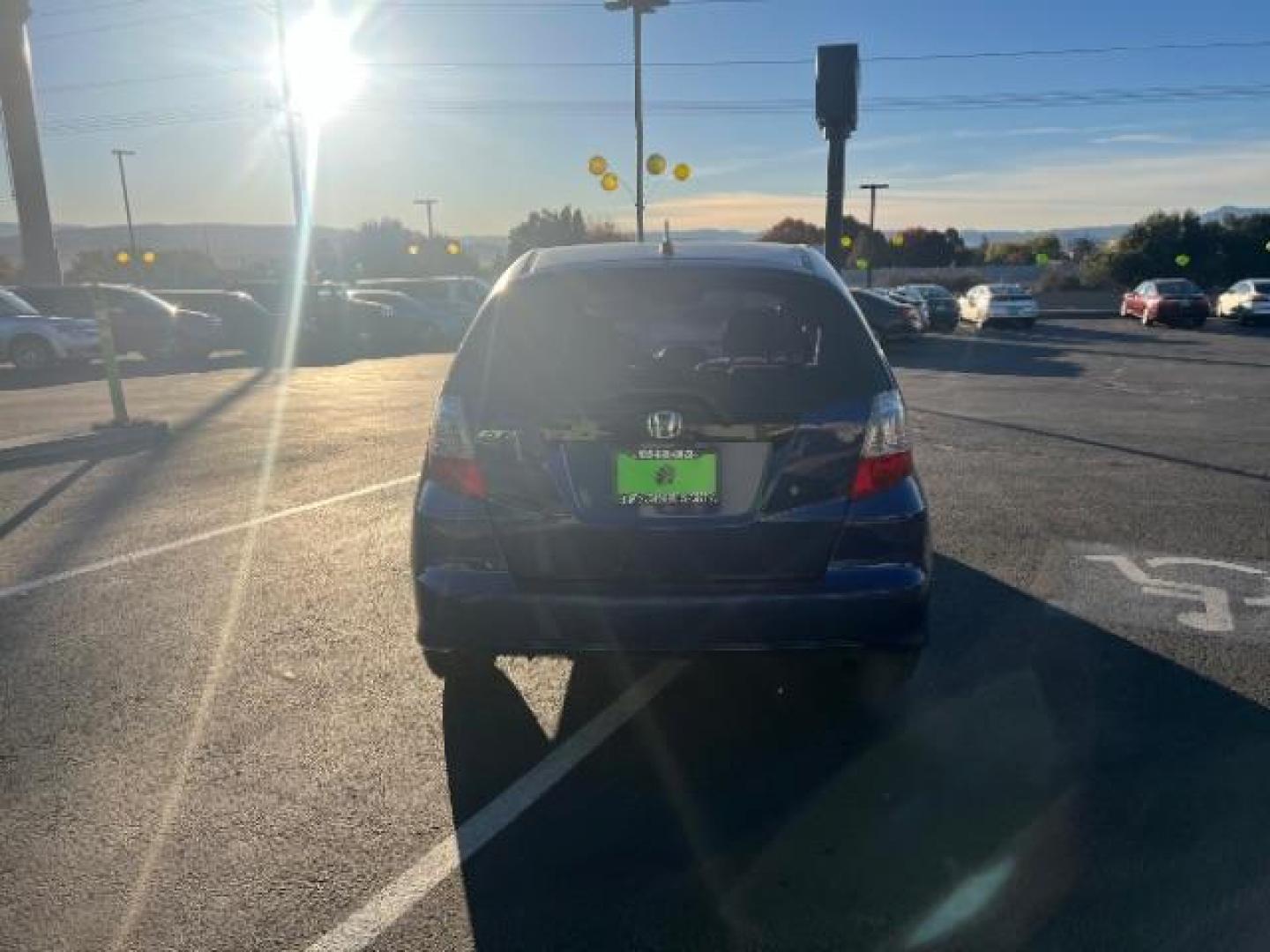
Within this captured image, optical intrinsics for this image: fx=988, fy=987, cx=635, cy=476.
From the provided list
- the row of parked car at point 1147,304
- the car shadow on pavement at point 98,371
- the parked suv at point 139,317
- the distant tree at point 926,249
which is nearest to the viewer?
the car shadow on pavement at point 98,371

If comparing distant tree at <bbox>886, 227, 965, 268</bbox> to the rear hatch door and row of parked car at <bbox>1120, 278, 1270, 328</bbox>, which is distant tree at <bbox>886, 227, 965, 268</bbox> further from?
the rear hatch door

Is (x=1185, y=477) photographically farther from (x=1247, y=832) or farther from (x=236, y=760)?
(x=236, y=760)

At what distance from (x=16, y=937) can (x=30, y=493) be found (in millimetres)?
6202

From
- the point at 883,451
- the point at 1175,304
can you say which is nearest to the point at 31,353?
the point at 883,451

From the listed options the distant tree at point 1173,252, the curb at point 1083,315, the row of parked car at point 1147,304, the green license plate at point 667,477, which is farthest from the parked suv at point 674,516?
the distant tree at point 1173,252

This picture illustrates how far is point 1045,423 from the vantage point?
1109 centimetres

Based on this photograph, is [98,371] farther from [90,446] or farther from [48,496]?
[48,496]

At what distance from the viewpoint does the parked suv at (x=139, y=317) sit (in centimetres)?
2105

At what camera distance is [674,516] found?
3168mm

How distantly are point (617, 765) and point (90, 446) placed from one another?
828 cm

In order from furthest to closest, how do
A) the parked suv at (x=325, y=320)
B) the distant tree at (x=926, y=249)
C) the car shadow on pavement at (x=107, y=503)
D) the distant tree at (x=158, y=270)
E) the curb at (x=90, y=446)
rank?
the distant tree at (x=926, y=249) < the distant tree at (x=158, y=270) < the parked suv at (x=325, y=320) < the curb at (x=90, y=446) < the car shadow on pavement at (x=107, y=503)

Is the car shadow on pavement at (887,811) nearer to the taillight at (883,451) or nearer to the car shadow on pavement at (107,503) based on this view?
the taillight at (883,451)

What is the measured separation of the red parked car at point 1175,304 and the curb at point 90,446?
30.4 m

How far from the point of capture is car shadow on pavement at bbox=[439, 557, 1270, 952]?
8.54 ft
